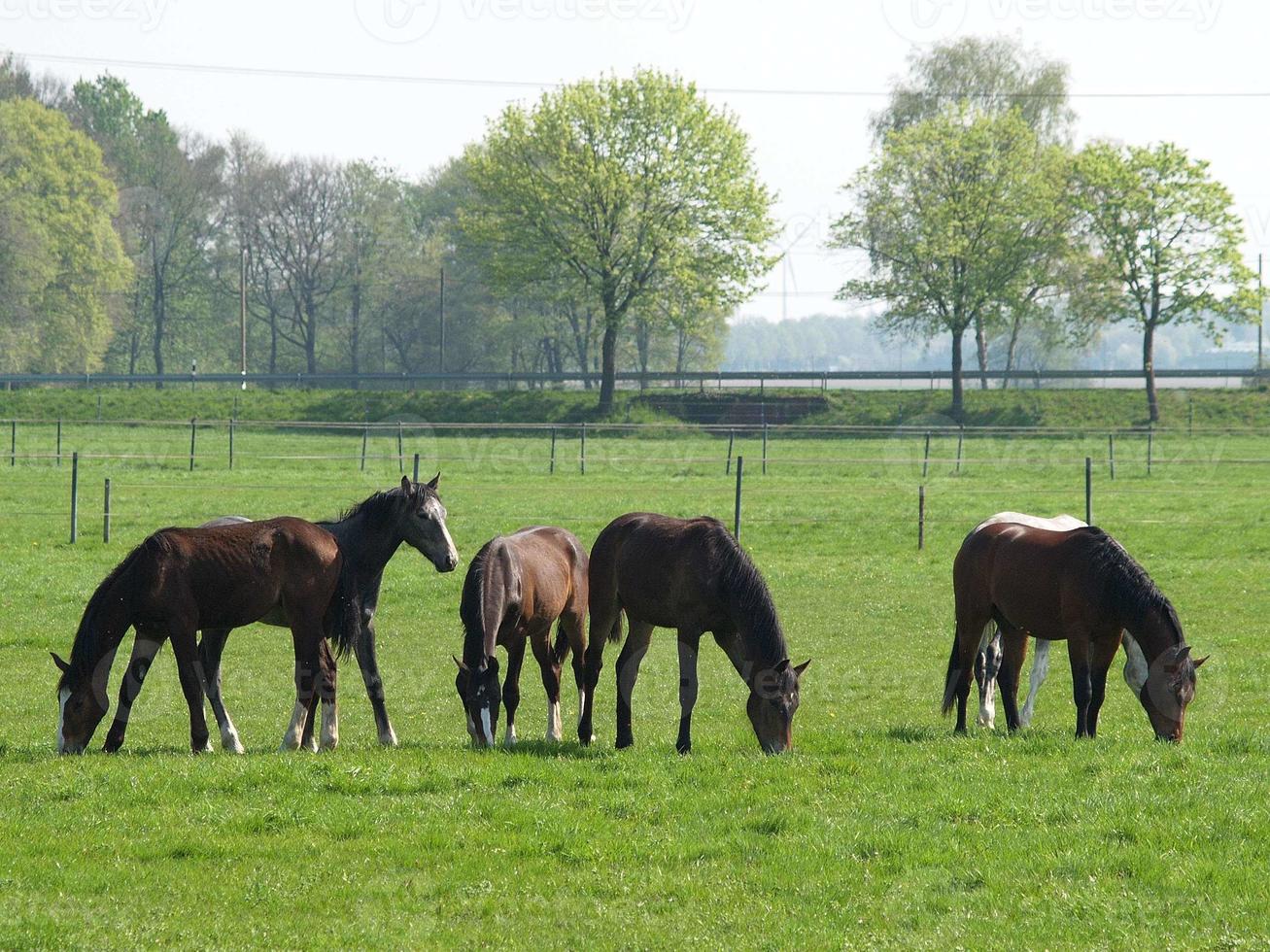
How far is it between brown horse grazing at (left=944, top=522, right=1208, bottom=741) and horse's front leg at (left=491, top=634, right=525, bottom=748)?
3.46 metres

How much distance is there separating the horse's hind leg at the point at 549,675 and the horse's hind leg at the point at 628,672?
611mm

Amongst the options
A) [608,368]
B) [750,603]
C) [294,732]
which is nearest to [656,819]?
[750,603]

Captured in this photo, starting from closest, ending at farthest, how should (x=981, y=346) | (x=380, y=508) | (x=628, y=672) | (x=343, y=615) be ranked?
1. (x=628, y=672)
2. (x=343, y=615)
3. (x=380, y=508)
4. (x=981, y=346)

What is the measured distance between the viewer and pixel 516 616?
377 inches

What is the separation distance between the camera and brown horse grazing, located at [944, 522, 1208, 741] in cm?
915

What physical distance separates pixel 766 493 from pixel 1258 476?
13.5 metres

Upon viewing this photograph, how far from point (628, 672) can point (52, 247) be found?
188 feet

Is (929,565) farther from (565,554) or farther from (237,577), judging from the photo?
(237,577)

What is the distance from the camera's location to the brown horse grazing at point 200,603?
9000mm

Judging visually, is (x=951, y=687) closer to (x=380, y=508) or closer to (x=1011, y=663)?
(x=1011, y=663)

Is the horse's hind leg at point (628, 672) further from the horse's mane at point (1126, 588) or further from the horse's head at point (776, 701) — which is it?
the horse's mane at point (1126, 588)

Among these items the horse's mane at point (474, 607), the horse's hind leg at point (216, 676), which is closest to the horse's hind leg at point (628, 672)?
the horse's mane at point (474, 607)

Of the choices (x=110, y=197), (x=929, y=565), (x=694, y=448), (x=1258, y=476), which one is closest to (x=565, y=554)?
(x=929, y=565)

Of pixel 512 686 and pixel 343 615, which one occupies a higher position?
pixel 343 615
